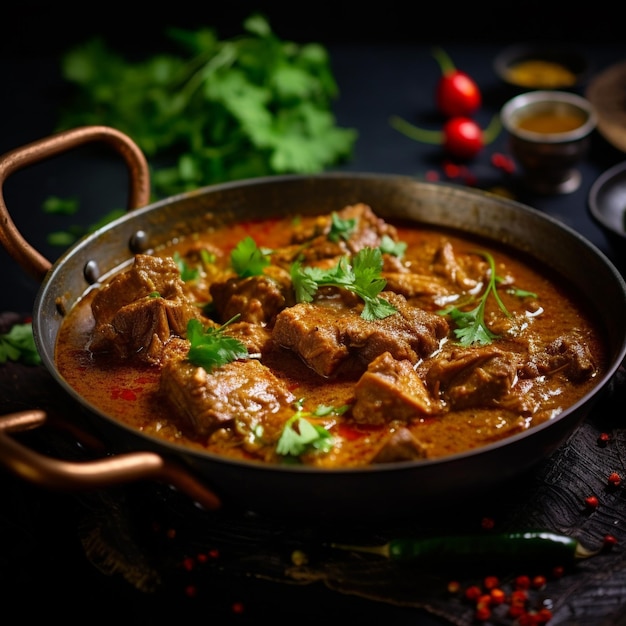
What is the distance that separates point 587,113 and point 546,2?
8.56 feet

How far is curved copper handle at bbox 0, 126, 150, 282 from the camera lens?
4723 mm

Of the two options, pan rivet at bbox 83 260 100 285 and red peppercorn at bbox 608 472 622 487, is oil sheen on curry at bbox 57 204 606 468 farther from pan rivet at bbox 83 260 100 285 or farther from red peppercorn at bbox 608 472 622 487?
red peppercorn at bbox 608 472 622 487

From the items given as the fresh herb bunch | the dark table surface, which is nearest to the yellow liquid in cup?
the fresh herb bunch

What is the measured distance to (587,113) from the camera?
7309mm

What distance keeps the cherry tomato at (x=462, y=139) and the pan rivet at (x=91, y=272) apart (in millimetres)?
3626

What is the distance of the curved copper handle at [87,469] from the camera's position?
10.9 feet

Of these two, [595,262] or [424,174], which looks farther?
[424,174]

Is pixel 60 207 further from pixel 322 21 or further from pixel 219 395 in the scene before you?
pixel 322 21

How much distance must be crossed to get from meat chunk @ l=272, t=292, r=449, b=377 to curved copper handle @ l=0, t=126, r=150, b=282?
4.51 feet

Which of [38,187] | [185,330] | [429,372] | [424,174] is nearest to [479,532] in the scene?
[429,372]

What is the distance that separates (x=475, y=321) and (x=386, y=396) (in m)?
0.82

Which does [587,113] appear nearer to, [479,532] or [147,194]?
[147,194]

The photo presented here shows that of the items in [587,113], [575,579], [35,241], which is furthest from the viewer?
[587,113]

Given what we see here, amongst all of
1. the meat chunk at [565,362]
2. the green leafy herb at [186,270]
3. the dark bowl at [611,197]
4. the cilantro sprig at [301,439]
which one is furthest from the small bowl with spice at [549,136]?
the cilantro sprig at [301,439]
